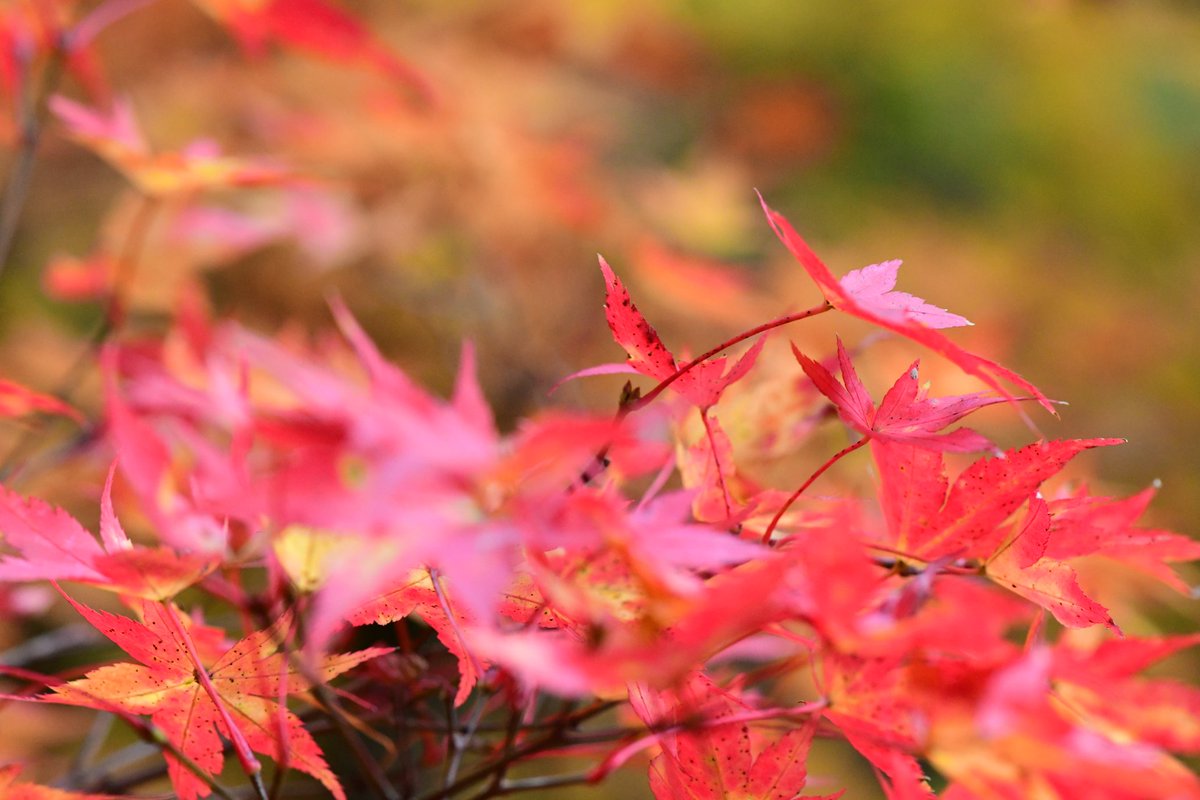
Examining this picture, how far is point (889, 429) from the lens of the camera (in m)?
0.35

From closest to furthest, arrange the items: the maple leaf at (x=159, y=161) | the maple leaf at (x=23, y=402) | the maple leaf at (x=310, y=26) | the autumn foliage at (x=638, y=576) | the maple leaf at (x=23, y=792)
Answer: the autumn foliage at (x=638, y=576), the maple leaf at (x=23, y=792), the maple leaf at (x=23, y=402), the maple leaf at (x=159, y=161), the maple leaf at (x=310, y=26)

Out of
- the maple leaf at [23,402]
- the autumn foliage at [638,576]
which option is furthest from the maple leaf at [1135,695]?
the maple leaf at [23,402]

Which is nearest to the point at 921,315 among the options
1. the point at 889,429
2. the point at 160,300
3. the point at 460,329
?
the point at 889,429

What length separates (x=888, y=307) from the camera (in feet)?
1.06

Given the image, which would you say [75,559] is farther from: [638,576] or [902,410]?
[902,410]

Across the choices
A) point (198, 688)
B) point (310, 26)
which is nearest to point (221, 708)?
point (198, 688)

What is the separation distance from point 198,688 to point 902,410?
0.29 metres

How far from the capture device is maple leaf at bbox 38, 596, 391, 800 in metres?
0.33

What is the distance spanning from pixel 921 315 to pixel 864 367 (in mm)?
885

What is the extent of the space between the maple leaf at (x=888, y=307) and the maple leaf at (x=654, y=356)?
0.04 meters

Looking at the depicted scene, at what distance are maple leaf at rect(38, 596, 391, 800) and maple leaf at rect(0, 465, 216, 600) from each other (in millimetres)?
Result: 24

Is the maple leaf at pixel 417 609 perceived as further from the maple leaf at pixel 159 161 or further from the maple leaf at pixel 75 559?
the maple leaf at pixel 159 161

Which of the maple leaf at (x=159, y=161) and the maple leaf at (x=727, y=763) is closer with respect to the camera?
the maple leaf at (x=727, y=763)

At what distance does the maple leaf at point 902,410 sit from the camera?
33 centimetres
